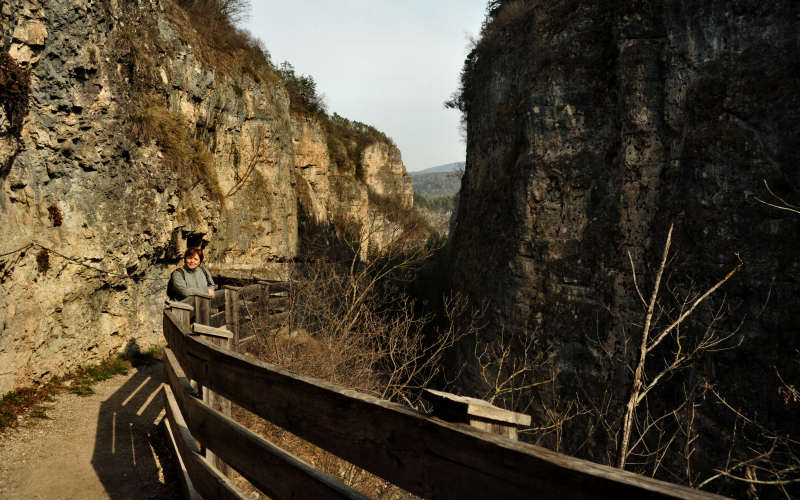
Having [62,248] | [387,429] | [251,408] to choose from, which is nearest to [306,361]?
[62,248]

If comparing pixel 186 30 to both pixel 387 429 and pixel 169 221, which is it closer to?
pixel 169 221

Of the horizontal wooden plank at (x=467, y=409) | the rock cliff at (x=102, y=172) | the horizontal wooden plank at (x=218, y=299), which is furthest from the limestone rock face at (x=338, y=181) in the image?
the horizontal wooden plank at (x=467, y=409)

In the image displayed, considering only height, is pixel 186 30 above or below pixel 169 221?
above

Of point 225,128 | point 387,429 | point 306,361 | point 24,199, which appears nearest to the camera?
point 387,429

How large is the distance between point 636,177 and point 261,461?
48.6ft

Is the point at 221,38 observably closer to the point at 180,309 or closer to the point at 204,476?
the point at 180,309

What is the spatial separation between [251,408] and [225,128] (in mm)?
16141

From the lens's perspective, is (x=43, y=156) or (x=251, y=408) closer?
(x=251, y=408)

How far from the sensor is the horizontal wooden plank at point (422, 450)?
109 cm

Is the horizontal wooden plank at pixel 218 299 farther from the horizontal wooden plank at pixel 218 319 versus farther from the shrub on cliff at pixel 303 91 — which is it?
the shrub on cliff at pixel 303 91

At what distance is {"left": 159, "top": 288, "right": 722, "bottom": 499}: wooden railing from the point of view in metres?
1.12

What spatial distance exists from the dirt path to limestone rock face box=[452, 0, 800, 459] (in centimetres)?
828

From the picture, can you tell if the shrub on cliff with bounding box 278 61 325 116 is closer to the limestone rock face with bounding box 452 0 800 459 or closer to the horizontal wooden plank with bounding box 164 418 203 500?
the limestone rock face with bounding box 452 0 800 459

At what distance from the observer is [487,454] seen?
124 centimetres
